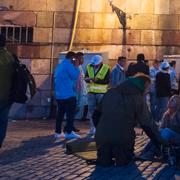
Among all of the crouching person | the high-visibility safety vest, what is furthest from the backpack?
the high-visibility safety vest

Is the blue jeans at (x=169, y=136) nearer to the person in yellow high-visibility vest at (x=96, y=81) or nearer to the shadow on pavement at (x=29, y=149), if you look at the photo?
the shadow on pavement at (x=29, y=149)

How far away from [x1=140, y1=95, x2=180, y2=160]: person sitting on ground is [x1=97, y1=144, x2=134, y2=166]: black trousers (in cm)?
57

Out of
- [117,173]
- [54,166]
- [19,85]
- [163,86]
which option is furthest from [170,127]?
[163,86]

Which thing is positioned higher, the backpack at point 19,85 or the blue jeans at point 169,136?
the backpack at point 19,85

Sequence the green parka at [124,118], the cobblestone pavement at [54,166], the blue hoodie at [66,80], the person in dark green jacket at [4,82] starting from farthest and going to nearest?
1. the blue hoodie at [66,80]
2. the person in dark green jacket at [4,82]
3. the green parka at [124,118]
4. the cobblestone pavement at [54,166]

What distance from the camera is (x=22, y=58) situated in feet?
53.5

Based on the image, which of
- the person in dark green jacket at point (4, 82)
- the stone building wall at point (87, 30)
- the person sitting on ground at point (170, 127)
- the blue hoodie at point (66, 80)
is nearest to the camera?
the person sitting on ground at point (170, 127)

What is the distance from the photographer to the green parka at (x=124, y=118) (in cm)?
736

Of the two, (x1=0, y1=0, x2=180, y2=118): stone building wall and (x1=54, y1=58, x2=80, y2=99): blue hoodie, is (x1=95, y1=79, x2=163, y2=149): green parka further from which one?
(x1=0, y1=0, x2=180, y2=118): stone building wall

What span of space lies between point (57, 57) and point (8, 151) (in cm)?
726

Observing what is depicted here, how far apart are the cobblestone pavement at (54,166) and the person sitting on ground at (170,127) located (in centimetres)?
35

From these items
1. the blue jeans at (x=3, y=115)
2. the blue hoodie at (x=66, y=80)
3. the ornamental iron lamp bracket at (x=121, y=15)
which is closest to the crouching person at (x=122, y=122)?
the blue jeans at (x=3, y=115)

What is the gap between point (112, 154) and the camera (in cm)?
750

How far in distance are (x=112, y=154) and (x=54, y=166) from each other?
804 millimetres
